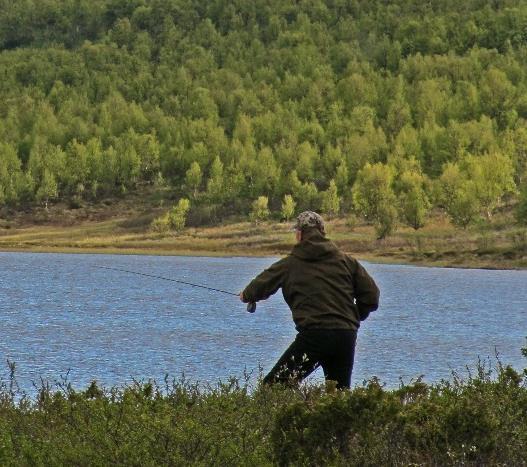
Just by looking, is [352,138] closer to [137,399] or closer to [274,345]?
[274,345]

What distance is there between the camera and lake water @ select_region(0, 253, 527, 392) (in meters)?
31.2

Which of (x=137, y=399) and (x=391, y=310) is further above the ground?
(x=137, y=399)

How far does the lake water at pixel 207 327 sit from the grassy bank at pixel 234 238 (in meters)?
12.4

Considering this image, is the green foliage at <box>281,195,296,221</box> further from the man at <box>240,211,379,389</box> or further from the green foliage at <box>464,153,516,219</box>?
the man at <box>240,211,379,389</box>

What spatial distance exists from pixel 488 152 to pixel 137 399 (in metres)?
140

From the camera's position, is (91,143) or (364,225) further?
(91,143)

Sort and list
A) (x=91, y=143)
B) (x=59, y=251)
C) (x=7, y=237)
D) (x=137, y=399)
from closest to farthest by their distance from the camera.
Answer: (x=137, y=399) < (x=59, y=251) < (x=7, y=237) < (x=91, y=143)

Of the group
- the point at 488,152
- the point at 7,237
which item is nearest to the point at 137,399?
the point at 7,237

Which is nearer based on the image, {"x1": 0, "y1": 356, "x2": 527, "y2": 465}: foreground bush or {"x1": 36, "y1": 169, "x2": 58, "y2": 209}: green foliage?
{"x1": 0, "y1": 356, "x2": 527, "y2": 465}: foreground bush

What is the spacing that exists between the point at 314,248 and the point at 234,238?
106m

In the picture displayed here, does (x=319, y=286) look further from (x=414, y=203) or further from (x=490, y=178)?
(x=490, y=178)

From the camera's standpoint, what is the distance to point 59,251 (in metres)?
118

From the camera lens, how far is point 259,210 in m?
129

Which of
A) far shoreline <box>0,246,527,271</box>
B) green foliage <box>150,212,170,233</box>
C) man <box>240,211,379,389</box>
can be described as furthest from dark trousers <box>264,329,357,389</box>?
green foliage <box>150,212,170,233</box>
